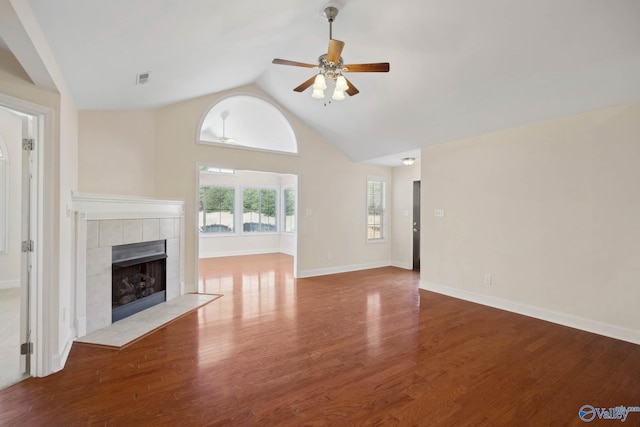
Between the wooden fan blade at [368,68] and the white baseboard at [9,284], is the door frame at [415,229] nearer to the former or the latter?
the wooden fan blade at [368,68]

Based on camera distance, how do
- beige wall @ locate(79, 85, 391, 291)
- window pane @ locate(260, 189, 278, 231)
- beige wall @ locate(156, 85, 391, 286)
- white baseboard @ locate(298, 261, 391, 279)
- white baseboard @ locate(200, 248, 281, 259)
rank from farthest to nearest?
window pane @ locate(260, 189, 278, 231), white baseboard @ locate(200, 248, 281, 259), white baseboard @ locate(298, 261, 391, 279), beige wall @ locate(156, 85, 391, 286), beige wall @ locate(79, 85, 391, 291)

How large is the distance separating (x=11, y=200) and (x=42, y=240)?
3.72 m

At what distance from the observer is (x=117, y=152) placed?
386 cm

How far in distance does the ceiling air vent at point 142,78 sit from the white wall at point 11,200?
3425 mm

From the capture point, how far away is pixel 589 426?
182cm

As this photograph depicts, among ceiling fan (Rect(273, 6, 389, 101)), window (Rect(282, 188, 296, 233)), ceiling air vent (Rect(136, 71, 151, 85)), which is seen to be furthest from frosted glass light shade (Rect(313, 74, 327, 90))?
window (Rect(282, 188, 296, 233))

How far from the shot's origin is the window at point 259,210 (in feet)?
28.7

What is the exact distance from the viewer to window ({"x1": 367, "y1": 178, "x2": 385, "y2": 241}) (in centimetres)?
684

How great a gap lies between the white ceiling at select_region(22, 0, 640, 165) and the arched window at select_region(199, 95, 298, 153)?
850 millimetres

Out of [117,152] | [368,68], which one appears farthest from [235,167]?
[368,68]

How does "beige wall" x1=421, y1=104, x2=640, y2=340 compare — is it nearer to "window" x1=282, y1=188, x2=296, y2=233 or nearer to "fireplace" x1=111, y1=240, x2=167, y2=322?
"fireplace" x1=111, y1=240, x2=167, y2=322

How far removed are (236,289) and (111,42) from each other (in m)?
3.76

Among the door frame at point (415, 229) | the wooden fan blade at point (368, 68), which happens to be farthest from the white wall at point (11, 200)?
the door frame at point (415, 229)

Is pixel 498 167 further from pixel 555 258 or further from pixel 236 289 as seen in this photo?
pixel 236 289
